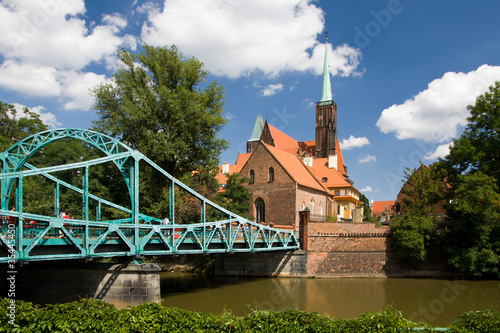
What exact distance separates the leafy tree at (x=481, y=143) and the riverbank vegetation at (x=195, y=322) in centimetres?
2180

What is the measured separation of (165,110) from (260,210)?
14458 mm

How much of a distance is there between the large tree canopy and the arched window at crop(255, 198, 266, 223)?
952 centimetres

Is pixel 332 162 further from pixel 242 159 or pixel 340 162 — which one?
pixel 242 159

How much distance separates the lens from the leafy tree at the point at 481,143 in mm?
25625

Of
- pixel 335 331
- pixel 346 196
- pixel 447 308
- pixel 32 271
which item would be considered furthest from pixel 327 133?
pixel 335 331

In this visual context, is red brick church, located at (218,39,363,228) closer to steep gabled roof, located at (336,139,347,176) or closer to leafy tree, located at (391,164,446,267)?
leafy tree, located at (391,164,446,267)

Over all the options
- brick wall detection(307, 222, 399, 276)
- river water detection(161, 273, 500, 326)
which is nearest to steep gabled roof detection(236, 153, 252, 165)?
brick wall detection(307, 222, 399, 276)

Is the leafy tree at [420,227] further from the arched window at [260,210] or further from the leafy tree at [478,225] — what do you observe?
the arched window at [260,210]

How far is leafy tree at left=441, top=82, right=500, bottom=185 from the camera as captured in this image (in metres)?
25.6

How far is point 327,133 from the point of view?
63406 mm

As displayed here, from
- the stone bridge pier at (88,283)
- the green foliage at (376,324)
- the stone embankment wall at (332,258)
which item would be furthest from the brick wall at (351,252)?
the green foliage at (376,324)

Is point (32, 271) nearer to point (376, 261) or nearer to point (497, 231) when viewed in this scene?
point (376, 261)

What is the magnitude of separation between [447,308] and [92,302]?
1482 centimetres

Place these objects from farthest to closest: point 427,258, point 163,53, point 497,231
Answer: point 163,53
point 427,258
point 497,231
